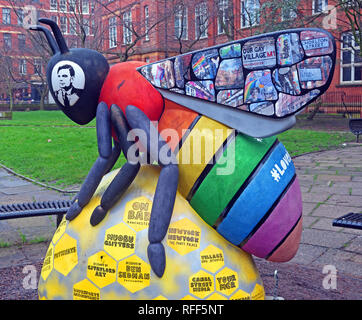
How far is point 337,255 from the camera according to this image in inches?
197

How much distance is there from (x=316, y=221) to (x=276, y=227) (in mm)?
3699

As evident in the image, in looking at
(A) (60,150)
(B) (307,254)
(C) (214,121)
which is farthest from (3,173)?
(C) (214,121)

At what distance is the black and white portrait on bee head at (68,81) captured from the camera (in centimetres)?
297

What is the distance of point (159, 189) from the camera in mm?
2797

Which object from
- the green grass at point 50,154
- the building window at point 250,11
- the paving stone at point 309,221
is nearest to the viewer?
the paving stone at point 309,221

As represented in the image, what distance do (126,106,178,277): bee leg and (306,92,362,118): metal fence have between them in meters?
21.9

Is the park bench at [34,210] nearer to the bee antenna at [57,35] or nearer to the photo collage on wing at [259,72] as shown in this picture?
the bee antenna at [57,35]

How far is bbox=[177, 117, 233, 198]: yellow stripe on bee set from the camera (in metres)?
2.85

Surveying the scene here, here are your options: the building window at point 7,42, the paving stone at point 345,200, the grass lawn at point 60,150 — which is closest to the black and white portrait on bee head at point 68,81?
the paving stone at point 345,200

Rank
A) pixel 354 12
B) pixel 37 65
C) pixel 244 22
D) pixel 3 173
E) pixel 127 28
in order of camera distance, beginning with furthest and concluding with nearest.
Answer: pixel 37 65, pixel 244 22, pixel 127 28, pixel 354 12, pixel 3 173

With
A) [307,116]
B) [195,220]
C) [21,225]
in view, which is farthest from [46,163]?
[307,116]

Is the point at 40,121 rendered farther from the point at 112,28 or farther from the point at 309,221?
the point at 309,221

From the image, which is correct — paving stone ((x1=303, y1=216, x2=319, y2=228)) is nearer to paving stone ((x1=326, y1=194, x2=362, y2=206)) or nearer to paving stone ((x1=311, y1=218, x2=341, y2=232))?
paving stone ((x1=311, y1=218, x2=341, y2=232))
